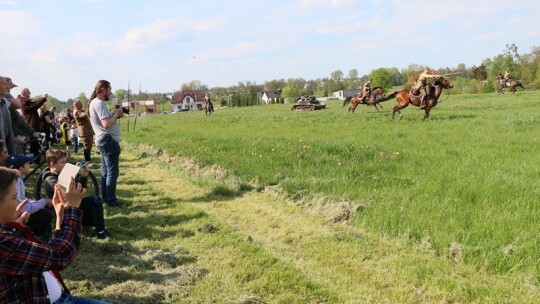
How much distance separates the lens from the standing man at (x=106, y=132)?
7261 mm

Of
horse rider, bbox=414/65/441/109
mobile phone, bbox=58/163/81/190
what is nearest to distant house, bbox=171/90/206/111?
horse rider, bbox=414/65/441/109

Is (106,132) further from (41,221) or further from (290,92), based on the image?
(290,92)

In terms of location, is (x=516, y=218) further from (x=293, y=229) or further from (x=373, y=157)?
(x=373, y=157)

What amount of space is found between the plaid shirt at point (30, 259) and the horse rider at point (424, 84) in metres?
19.6

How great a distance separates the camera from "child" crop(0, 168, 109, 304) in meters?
2.32

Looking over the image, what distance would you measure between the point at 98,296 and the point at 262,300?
160 cm

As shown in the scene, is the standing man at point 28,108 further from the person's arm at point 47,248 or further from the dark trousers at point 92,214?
the person's arm at point 47,248

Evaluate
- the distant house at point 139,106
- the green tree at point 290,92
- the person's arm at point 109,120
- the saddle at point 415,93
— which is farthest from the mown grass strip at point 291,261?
the green tree at point 290,92

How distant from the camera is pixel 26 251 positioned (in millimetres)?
2326

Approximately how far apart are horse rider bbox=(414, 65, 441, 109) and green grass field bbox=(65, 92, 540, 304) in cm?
1030

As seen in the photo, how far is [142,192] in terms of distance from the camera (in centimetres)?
880

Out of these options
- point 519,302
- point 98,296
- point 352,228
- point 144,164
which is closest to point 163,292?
point 98,296

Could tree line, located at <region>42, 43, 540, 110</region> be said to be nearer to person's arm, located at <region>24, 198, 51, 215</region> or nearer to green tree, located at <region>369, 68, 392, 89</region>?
green tree, located at <region>369, 68, 392, 89</region>

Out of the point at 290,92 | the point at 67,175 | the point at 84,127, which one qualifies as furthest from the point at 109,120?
the point at 290,92
